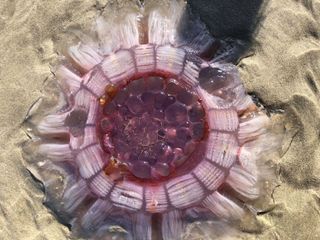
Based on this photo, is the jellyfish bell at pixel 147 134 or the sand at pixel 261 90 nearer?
the jellyfish bell at pixel 147 134

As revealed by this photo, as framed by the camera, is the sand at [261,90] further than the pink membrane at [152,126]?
Yes

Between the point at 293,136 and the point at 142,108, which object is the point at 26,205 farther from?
the point at 293,136

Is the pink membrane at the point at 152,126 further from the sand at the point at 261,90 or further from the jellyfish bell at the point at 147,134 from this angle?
the sand at the point at 261,90

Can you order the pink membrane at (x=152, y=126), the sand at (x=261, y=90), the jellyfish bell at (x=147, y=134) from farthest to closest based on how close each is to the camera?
1. the sand at (x=261, y=90)
2. the pink membrane at (x=152, y=126)
3. the jellyfish bell at (x=147, y=134)

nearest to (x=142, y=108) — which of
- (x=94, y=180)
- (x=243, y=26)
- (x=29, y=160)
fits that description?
(x=94, y=180)

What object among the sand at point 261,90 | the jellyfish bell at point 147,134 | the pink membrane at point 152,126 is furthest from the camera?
the sand at point 261,90

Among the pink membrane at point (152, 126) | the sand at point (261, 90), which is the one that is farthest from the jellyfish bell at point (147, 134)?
the sand at point (261, 90)
